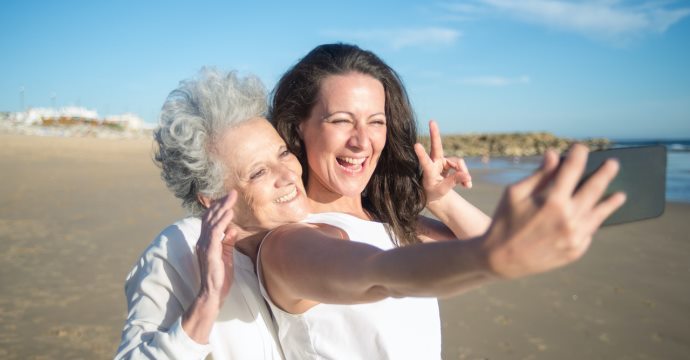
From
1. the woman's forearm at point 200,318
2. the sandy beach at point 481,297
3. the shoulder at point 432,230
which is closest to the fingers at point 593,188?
the woman's forearm at point 200,318

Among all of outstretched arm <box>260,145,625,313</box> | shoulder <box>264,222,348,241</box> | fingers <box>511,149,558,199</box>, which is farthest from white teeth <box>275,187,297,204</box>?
fingers <box>511,149,558,199</box>

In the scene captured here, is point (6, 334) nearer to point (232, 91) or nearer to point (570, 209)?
point (232, 91)

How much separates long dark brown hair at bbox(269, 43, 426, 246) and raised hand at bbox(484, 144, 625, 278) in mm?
1539

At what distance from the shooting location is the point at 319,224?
2088 mm

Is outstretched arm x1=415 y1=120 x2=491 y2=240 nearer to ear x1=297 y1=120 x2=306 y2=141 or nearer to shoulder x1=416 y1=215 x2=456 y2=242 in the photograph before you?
shoulder x1=416 y1=215 x2=456 y2=242

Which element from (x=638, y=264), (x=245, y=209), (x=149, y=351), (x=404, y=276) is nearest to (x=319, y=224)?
(x=245, y=209)

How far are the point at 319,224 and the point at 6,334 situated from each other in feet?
14.6

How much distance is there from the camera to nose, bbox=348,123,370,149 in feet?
8.21

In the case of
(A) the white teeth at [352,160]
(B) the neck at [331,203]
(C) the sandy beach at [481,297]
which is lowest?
(C) the sandy beach at [481,297]

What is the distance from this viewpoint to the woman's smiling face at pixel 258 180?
223cm

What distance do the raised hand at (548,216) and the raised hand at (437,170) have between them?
1765 mm

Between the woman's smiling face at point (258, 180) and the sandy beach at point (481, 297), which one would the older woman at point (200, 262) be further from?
the sandy beach at point (481, 297)

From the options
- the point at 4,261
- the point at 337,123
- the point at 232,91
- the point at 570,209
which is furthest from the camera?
the point at 4,261

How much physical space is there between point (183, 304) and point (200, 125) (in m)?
0.76
